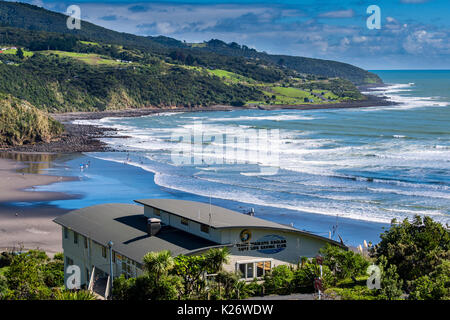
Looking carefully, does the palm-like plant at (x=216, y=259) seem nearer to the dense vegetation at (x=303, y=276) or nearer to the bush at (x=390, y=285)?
the dense vegetation at (x=303, y=276)

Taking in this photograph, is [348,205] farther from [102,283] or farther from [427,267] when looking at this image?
[102,283]

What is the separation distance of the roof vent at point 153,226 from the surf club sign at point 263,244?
389 cm

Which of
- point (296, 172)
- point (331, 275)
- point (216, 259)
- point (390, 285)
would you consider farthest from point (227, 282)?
point (296, 172)

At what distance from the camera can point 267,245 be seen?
80.1ft

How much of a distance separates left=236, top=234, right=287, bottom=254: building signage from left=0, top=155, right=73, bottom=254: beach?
55.0 ft

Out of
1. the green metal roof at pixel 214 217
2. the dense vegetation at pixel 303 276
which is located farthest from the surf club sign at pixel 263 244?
the dense vegetation at pixel 303 276

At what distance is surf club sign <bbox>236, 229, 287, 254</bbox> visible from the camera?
2378 centimetres

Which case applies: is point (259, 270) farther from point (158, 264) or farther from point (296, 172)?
point (296, 172)

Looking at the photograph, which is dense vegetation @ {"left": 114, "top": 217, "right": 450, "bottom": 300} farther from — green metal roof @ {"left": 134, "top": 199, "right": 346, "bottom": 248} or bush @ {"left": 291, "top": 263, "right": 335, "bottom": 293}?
green metal roof @ {"left": 134, "top": 199, "right": 346, "bottom": 248}

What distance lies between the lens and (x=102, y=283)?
24594 millimetres

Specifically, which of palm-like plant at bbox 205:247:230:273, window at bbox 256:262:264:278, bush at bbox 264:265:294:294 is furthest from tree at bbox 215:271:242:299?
window at bbox 256:262:264:278

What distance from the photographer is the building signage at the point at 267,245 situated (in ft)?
78.2

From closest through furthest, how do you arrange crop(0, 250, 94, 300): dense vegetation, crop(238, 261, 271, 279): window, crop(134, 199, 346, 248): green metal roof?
crop(0, 250, 94, 300): dense vegetation
crop(238, 261, 271, 279): window
crop(134, 199, 346, 248): green metal roof

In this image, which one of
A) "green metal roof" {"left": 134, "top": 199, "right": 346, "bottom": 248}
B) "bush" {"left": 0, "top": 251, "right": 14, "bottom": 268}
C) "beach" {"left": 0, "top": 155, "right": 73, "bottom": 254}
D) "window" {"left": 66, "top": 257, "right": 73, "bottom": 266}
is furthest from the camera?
"beach" {"left": 0, "top": 155, "right": 73, "bottom": 254}
